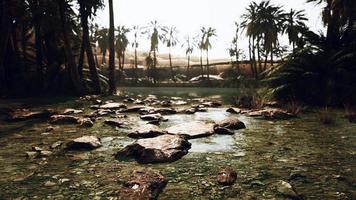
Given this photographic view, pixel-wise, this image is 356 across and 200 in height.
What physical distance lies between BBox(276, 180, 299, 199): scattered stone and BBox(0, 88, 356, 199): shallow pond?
0.21ft

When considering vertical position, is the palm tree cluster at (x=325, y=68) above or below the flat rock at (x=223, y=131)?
above

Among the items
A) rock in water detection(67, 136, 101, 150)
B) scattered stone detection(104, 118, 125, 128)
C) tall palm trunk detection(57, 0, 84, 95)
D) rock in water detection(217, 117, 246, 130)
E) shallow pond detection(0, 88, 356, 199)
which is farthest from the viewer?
tall palm trunk detection(57, 0, 84, 95)

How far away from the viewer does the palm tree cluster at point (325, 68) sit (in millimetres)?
12969

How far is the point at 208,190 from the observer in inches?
155

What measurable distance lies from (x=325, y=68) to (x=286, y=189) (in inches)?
443

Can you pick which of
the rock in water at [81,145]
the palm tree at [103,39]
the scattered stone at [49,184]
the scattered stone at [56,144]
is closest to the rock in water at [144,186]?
the scattered stone at [49,184]

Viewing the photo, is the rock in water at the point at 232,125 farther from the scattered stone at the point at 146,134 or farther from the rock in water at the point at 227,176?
the rock in water at the point at 227,176

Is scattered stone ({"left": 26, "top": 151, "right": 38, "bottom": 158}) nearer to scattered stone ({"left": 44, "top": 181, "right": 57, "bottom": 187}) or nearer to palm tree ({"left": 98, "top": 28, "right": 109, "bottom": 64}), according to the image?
scattered stone ({"left": 44, "top": 181, "right": 57, "bottom": 187})

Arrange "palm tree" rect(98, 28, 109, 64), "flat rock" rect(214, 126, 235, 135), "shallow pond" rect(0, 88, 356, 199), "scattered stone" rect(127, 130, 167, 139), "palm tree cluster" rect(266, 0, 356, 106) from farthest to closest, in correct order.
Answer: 1. "palm tree" rect(98, 28, 109, 64)
2. "palm tree cluster" rect(266, 0, 356, 106)
3. "flat rock" rect(214, 126, 235, 135)
4. "scattered stone" rect(127, 130, 167, 139)
5. "shallow pond" rect(0, 88, 356, 199)

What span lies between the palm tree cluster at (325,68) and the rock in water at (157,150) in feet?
30.3

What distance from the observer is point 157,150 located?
5.32 m

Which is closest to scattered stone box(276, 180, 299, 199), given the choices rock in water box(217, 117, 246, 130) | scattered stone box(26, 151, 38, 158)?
scattered stone box(26, 151, 38, 158)

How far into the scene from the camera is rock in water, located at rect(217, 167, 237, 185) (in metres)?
4.14

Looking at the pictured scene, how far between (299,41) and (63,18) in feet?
42.7
